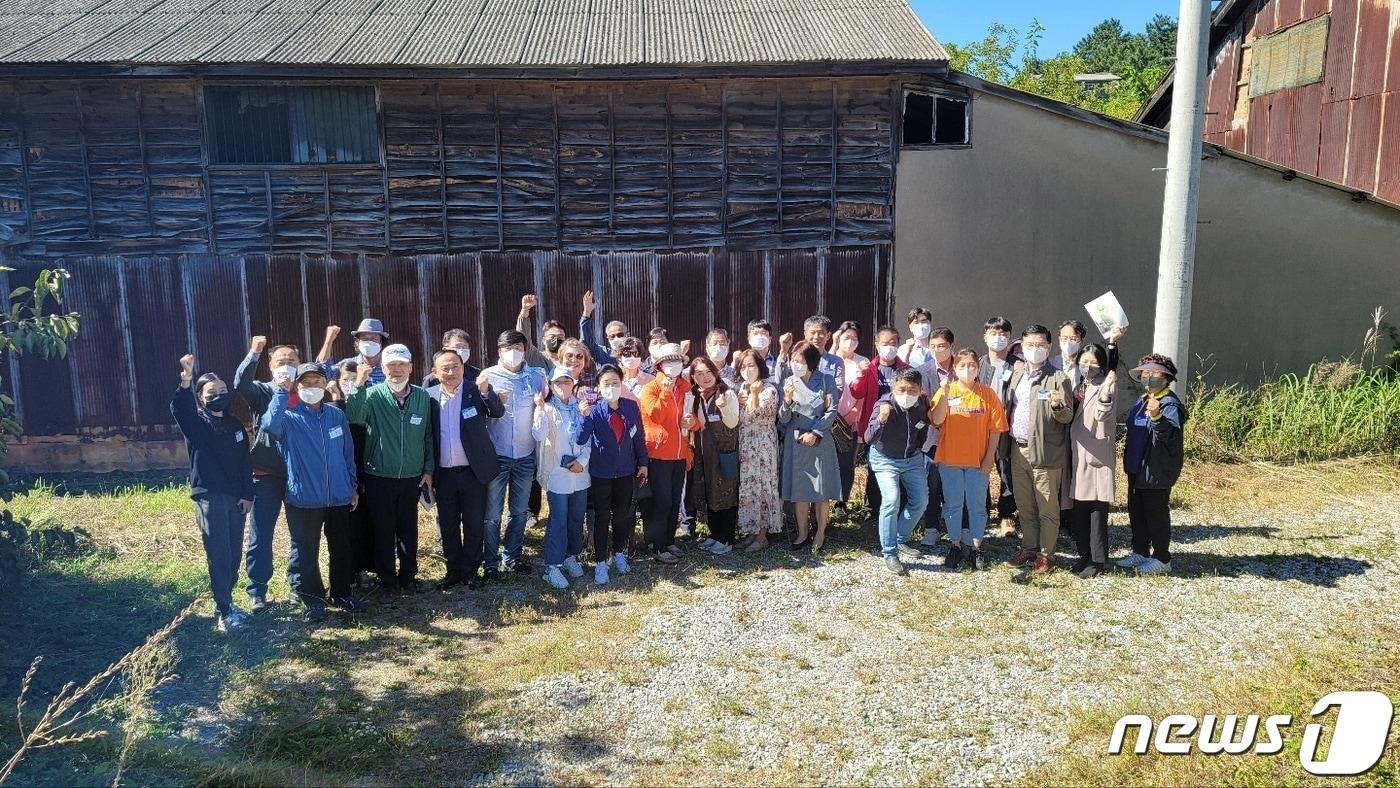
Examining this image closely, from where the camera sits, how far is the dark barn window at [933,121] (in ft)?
34.9

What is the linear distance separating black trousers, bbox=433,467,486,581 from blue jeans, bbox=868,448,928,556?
9.56ft

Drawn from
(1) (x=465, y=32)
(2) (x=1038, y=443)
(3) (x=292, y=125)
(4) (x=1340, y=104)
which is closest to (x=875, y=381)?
(2) (x=1038, y=443)

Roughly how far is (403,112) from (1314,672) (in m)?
9.85

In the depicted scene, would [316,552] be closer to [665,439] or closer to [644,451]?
[644,451]

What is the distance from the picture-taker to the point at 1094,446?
6.48 metres

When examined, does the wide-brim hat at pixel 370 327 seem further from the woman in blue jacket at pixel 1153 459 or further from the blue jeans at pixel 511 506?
the woman in blue jacket at pixel 1153 459

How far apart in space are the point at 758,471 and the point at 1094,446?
2.49 metres

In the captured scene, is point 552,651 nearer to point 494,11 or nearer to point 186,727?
point 186,727

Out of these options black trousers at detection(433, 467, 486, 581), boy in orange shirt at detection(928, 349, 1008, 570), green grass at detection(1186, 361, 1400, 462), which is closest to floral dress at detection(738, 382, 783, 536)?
boy in orange shirt at detection(928, 349, 1008, 570)

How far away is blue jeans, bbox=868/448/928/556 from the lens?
6.70 m

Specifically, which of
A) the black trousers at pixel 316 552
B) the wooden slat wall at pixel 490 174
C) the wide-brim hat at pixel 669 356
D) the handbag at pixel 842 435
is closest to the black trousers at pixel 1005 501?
the handbag at pixel 842 435

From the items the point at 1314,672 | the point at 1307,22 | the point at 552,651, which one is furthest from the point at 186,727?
the point at 1307,22

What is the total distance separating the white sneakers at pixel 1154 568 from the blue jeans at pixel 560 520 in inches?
164

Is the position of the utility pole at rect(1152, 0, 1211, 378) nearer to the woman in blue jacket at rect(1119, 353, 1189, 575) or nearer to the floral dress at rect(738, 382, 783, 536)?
the woman in blue jacket at rect(1119, 353, 1189, 575)
